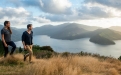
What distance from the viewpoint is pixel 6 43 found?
1005 cm

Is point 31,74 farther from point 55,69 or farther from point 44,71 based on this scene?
point 55,69

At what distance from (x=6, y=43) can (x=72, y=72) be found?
15.4 ft

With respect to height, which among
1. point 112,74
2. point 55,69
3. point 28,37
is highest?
point 28,37

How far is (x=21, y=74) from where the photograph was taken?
6.73 m

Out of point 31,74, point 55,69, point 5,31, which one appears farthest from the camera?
point 5,31

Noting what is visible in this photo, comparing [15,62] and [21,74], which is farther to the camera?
[15,62]

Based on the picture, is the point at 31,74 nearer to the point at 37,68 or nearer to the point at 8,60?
the point at 37,68

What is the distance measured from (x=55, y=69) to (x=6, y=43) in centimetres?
425

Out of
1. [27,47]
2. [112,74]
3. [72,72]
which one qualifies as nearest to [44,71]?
[72,72]

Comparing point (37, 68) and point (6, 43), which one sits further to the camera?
point (6, 43)

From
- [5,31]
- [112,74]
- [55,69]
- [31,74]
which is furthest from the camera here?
[5,31]

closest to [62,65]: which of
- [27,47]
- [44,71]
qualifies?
[44,71]

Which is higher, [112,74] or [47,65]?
[47,65]

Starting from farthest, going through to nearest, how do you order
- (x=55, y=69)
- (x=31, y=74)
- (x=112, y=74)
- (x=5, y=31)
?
(x=5, y=31) < (x=112, y=74) < (x=55, y=69) < (x=31, y=74)
